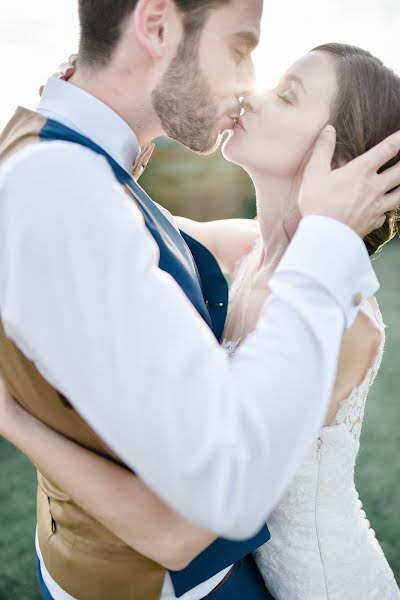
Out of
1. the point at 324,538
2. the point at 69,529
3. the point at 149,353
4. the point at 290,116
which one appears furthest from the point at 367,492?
the point at 149,353

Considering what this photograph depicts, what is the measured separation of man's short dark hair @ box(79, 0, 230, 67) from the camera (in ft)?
3.86

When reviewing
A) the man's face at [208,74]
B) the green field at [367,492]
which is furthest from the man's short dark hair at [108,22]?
the green field at [367,492]

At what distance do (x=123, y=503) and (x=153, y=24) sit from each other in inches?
35.9

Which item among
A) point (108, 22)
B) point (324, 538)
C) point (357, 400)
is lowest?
point (324, 538)

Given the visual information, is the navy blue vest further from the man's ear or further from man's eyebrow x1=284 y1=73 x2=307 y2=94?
man's eyebrow x1=284 y1=73 x2=307 y2=94

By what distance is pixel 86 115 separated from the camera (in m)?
1.07

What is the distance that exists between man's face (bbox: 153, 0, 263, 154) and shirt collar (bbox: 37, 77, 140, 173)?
6.8 inches

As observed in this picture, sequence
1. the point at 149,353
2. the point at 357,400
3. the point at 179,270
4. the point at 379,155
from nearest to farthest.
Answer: the point at 149,353
the point at 179,270
the point at 379,155
the point at 357,400

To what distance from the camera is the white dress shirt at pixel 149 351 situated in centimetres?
65

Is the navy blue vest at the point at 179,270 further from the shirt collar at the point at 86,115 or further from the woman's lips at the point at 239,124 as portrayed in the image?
the woman's lips at the point at 239,124

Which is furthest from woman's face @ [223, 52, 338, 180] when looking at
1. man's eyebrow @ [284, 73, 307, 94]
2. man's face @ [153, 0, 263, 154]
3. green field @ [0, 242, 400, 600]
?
green field @ [0, 242, 400, 600]

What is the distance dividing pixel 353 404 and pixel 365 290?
62 cm

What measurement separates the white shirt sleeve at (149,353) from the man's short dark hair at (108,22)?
58 cm

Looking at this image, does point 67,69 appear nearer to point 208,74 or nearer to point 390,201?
point 208,74
